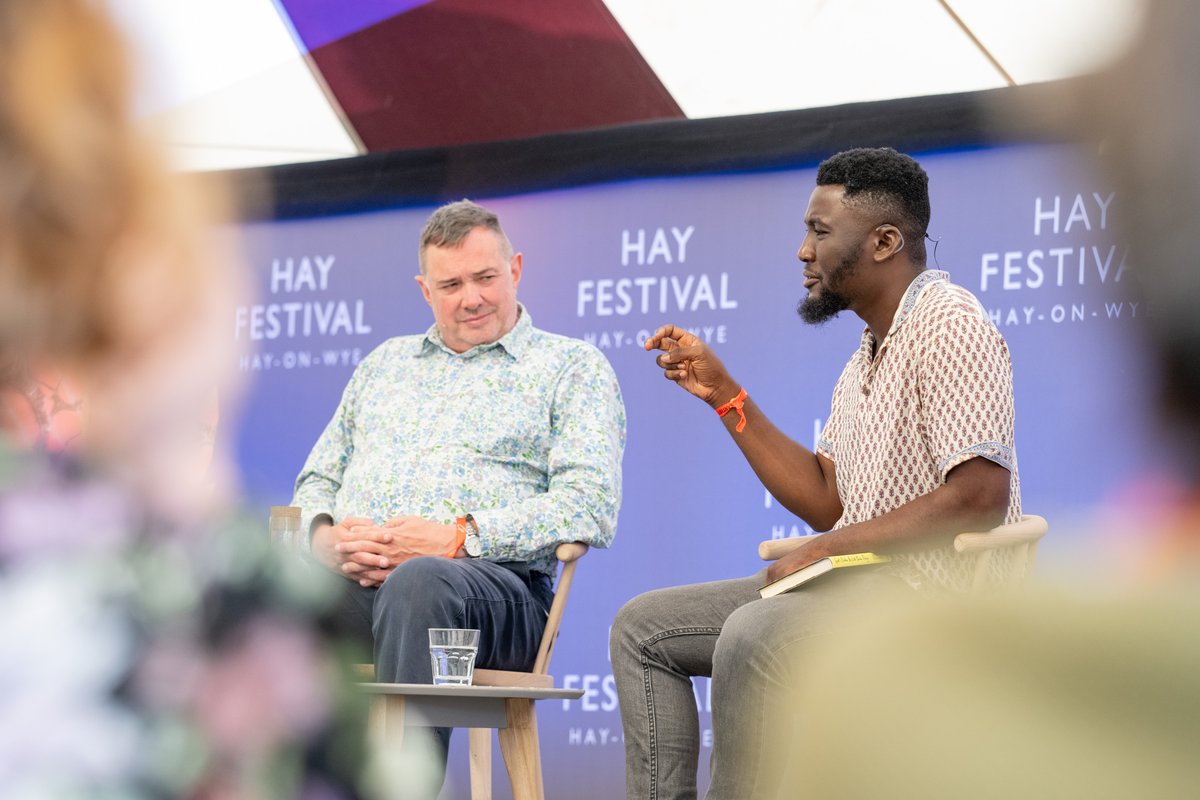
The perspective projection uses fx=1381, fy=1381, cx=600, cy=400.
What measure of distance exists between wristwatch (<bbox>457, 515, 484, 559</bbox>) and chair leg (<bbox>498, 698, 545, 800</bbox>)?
1.18 ft

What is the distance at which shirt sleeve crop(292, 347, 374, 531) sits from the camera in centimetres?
341

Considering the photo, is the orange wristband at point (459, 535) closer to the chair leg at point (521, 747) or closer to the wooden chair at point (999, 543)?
the chair leg at point (521, 747)

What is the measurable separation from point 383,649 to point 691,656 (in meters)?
0.68

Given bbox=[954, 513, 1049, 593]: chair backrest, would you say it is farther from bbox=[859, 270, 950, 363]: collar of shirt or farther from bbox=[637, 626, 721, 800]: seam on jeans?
bbox=[637, 626, 721, 800]: seam on jeans

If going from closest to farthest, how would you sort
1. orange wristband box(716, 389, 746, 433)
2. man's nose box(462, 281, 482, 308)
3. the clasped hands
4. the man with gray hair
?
orange wristband box(716, 389, 746, 433) < the man with gray hair < the clasped hands < man's nose box(462, 281, 482, 308)

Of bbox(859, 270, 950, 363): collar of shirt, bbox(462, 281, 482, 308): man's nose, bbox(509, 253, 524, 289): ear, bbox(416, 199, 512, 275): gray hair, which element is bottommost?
bbox(859, 270, 950, 363): collar of shirt

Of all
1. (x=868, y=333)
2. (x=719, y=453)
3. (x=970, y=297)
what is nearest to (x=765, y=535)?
(x=719, y=453)

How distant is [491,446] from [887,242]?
1.13 meters

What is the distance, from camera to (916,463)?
2.41 m

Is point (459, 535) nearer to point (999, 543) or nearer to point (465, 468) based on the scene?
point (465, 468)

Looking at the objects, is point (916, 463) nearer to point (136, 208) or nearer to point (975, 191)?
point (975, 191)

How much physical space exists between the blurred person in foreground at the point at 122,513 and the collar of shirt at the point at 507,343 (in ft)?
9.37

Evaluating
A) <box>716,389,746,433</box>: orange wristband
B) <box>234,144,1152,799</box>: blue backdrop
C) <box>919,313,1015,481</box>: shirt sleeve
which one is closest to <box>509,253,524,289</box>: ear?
<box>234,144,1152,799</box>: blue backdrop

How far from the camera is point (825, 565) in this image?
228 cm
